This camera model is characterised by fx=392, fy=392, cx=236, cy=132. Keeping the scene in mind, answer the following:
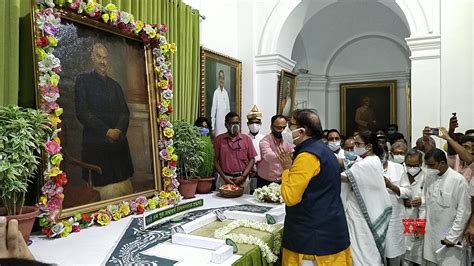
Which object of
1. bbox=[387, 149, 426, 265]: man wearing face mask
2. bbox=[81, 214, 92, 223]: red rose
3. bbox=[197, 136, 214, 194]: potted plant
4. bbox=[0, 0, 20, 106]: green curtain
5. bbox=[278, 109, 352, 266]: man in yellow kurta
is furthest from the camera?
bbox=[197, 136, 214, 194]: potted plant

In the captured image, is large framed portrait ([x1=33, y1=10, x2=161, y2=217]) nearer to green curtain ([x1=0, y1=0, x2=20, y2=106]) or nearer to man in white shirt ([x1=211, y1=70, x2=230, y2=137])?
green curtain ([x1=0, y1=0, x2=20, y2=106])

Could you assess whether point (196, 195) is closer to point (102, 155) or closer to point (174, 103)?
point (174, 103)

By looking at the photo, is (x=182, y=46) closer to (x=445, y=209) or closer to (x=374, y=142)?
(x=374, y=142)

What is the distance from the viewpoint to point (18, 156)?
2398 mm

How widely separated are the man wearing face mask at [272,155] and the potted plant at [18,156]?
2617mm

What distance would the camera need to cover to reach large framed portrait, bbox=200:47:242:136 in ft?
18.4

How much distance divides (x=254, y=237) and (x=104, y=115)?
5.38ft

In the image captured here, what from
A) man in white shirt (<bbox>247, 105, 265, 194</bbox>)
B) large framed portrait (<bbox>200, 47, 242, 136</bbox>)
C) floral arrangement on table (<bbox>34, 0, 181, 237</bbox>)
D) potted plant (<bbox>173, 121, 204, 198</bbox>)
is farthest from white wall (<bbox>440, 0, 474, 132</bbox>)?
floral arrangement on table (<bbox>34, 0, 181, 237</bbox>)

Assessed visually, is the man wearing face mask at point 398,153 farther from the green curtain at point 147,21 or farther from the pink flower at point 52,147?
the pink flower at point 52,147

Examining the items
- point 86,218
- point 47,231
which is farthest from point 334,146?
point 47,231

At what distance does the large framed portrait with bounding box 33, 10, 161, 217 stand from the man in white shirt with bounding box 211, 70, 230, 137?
6.64 feet

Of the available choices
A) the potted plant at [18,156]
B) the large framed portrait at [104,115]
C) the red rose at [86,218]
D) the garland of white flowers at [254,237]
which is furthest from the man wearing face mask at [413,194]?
the potted plant at [18,156]

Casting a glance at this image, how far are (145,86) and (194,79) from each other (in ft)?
5.05

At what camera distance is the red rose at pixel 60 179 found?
9.11 ft
